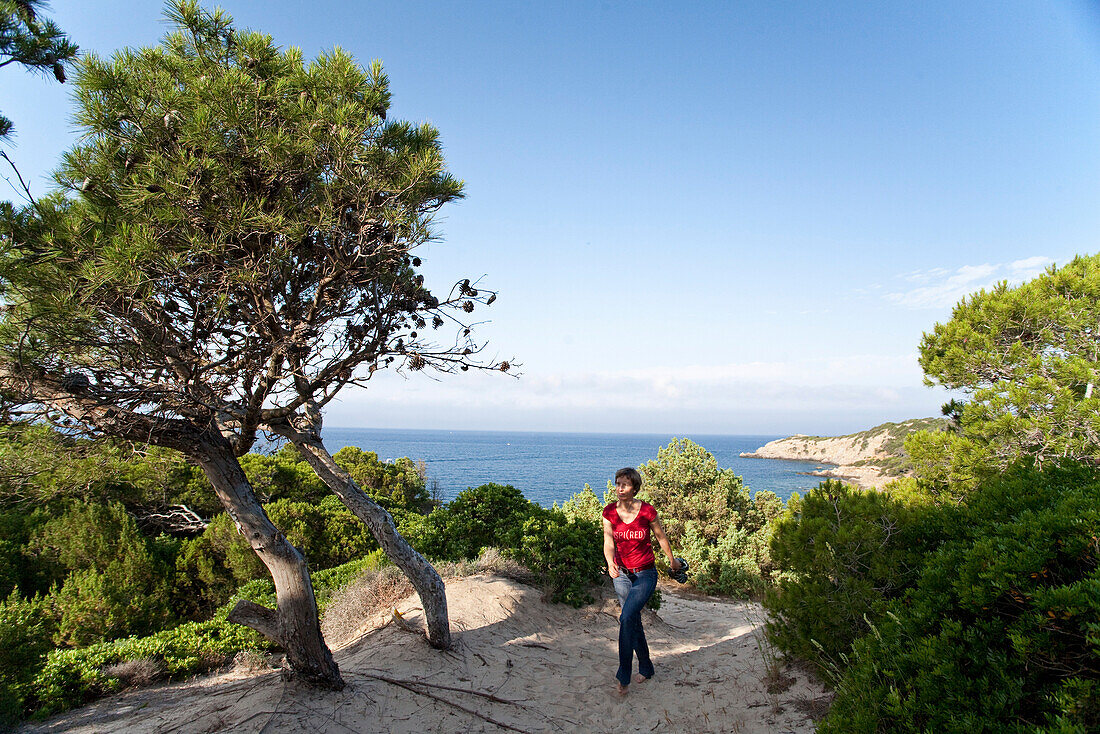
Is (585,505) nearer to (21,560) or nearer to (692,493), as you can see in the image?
(692,493)

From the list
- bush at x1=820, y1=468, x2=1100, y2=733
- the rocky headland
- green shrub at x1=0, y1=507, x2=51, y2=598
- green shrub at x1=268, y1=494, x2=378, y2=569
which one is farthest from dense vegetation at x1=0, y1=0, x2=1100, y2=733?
the rocky headland

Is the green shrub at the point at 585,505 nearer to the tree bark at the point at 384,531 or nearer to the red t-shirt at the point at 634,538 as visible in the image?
the tree bark at the point at 384,531

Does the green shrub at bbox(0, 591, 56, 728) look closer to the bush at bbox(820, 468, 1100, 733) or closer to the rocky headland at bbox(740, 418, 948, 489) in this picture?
the bush at bbox(820, 468, 1100, 733)

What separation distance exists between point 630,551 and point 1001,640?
2968 millimetres

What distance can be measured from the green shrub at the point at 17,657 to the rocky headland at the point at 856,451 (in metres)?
57.8

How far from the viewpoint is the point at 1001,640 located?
2.64 meters

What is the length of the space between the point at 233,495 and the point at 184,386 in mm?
1176

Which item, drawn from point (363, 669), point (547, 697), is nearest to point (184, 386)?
point (363, 669)

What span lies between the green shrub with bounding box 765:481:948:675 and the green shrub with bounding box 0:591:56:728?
26.8 feet

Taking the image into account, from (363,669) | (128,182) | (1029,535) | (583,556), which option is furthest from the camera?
(583,556)

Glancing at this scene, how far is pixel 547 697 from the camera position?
18.1ft

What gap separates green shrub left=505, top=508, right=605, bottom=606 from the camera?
27.2ft

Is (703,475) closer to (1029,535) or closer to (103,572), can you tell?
(1029,535)

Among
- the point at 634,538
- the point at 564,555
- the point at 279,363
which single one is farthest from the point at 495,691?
the point at 279,363
